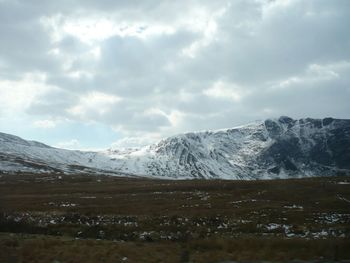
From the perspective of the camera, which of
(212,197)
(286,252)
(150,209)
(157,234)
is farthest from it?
(212,197)

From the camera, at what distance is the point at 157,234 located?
36.1m

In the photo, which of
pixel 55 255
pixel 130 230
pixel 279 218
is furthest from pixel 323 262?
pixel 279 218

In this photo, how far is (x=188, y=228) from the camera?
128ft

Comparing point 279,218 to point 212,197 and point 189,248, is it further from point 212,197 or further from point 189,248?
point 212,197

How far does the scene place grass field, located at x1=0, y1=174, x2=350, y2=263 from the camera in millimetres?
25969

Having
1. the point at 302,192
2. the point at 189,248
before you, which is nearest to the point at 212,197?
the point at 302,192

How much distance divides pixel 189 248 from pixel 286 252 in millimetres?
6062

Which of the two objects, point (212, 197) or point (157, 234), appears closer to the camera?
point (157, 234)

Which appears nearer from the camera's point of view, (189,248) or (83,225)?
(189,248)

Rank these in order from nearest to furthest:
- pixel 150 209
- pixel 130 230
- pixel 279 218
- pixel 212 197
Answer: pixel 130 230, pixel 279 218, pixel 150 209, pixel 212 197

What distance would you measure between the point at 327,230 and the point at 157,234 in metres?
13.2

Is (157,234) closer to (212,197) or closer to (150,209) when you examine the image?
(150,209)

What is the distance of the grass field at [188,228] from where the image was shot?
26.0m

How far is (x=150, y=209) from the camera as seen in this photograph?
184ft
